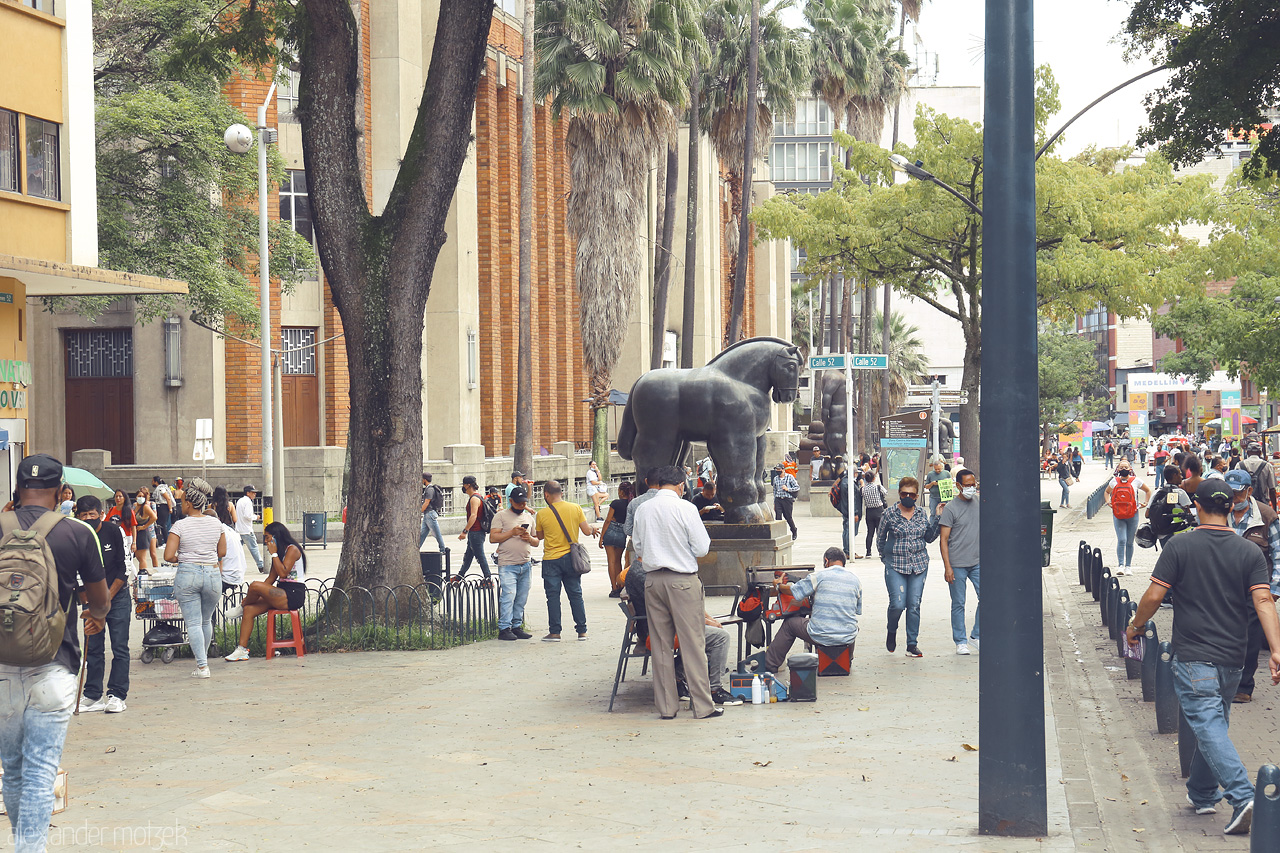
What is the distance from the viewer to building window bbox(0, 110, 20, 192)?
1936 centimetres

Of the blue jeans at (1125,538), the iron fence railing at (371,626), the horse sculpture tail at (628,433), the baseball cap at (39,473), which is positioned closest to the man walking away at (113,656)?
the iron fence railing at (371,626)

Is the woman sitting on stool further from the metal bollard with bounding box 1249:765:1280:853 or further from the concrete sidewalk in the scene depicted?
the metal bollard with bounding box 1249:765:1280:853

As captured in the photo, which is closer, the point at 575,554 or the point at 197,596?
the point at 197,596

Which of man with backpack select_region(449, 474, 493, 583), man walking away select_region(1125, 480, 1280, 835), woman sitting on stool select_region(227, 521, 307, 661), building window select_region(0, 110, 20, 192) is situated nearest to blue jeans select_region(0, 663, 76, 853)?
man walking away select_region(1125, 480, 1280, 835)

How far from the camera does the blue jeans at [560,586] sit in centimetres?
1417

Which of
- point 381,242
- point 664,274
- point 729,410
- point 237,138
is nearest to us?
point 381,242

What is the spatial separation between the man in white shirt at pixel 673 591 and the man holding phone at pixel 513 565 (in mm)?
4448

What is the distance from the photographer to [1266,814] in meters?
4.97

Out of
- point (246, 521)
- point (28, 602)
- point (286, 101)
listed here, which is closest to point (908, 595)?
point (28, 602)

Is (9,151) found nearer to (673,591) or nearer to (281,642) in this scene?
(281,642)

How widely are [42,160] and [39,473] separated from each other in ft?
53.6

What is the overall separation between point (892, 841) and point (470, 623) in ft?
28.0

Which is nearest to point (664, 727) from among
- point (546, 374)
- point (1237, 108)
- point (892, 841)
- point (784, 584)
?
point (784, 584)

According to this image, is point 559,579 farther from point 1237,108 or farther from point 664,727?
point 1237,108
